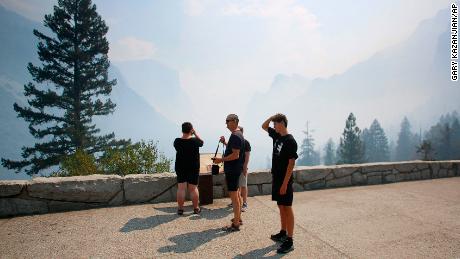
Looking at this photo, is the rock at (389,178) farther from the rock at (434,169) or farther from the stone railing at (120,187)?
the rock at (434,169)

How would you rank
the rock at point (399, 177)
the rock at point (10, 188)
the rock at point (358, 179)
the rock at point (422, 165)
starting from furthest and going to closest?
1. the rock at point (422, 165)
2. the rock at point (399, 177)
3. the rock at point (358, 179)
4. the rock at point (10, 188)

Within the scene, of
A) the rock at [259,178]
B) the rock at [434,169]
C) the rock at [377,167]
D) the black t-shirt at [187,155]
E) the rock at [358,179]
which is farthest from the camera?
the rock at [434,169]

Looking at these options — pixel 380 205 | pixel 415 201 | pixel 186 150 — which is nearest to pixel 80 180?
pixel 186 150

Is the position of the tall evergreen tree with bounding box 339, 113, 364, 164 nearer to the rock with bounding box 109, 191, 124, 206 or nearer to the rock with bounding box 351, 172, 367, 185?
the rock with bounding box 351, 172, 367, 185

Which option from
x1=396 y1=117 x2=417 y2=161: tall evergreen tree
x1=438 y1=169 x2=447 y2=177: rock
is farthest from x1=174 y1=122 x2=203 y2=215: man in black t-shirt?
x1=396 y1=117 x2=417 y2=161: tall evergreen tree

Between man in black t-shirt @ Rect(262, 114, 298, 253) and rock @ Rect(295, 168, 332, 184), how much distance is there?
3.10m

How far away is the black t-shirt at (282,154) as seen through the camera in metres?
3.87

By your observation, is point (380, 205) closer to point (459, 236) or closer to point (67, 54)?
point (459, 236)

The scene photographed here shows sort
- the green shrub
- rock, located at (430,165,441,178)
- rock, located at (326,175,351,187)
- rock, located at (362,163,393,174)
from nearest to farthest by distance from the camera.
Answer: rock, located at (326,175,351,187) → rock, located at (362,163,393,174) → rock, located at (430,165,441,178) → the green shrub

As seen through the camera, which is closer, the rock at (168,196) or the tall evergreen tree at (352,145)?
the rock at (168,196)

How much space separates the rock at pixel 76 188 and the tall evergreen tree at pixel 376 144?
339ft

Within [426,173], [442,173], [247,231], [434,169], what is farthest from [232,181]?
[442,173]

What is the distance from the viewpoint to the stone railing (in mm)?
5250

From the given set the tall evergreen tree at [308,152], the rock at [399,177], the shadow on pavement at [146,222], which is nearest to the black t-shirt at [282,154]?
the shadow on pavement at [146,222]
